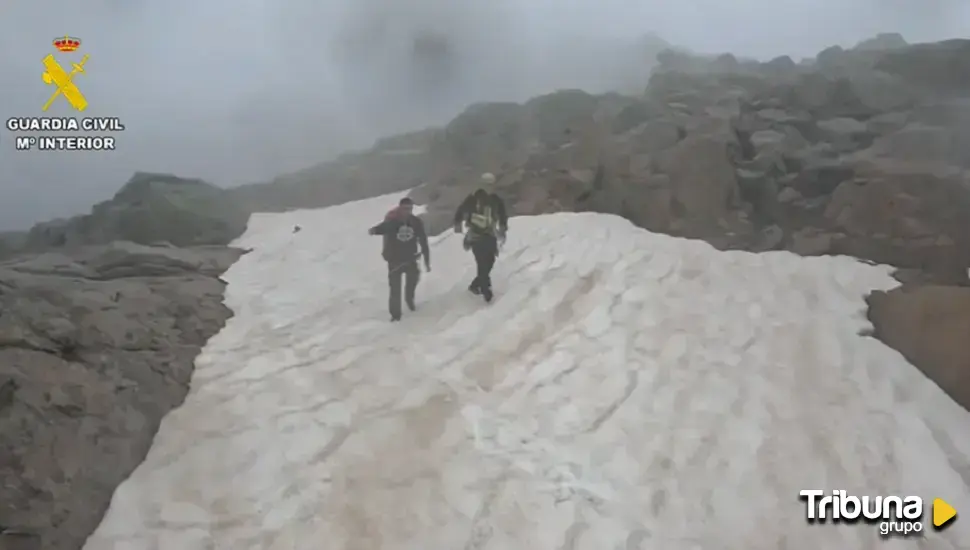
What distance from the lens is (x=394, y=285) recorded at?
5145 mm

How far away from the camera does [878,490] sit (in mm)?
3256

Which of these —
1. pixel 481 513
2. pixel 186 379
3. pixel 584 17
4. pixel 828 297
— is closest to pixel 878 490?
pixel 481 513

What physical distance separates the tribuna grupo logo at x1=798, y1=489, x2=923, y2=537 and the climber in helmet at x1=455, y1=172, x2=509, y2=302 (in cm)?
298

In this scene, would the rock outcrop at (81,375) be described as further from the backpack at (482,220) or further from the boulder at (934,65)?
the boulder at (934,65)

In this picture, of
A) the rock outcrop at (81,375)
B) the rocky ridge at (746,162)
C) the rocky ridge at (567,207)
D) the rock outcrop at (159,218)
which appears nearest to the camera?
the rock outcrop at (81,375)

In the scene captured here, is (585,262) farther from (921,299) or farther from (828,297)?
(921,299)

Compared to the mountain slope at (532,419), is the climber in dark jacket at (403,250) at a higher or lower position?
higher

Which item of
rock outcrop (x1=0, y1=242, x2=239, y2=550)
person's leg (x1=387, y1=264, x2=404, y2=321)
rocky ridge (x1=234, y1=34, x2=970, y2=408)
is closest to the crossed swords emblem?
rock outcrop (x1=0, y1=242, x2=239, y2=550)

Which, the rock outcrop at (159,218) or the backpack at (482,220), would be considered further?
the rock outcrop at (159,218)

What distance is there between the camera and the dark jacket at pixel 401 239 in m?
5.18

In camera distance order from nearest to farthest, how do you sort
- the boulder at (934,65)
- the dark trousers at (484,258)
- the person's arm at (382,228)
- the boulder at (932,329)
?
the boulder at (932,329) → the person's arm at (382,228) → the dark trousers at (484,258) → the boulder at (934,65)

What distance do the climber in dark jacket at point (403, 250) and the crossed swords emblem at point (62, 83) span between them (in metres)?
2.85

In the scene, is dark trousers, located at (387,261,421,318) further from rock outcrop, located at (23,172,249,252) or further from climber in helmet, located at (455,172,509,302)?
rock outcrop, located at (23,172,249,252)

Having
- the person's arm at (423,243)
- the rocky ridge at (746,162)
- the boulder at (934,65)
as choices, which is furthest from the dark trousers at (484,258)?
the boulder at (934,65)
